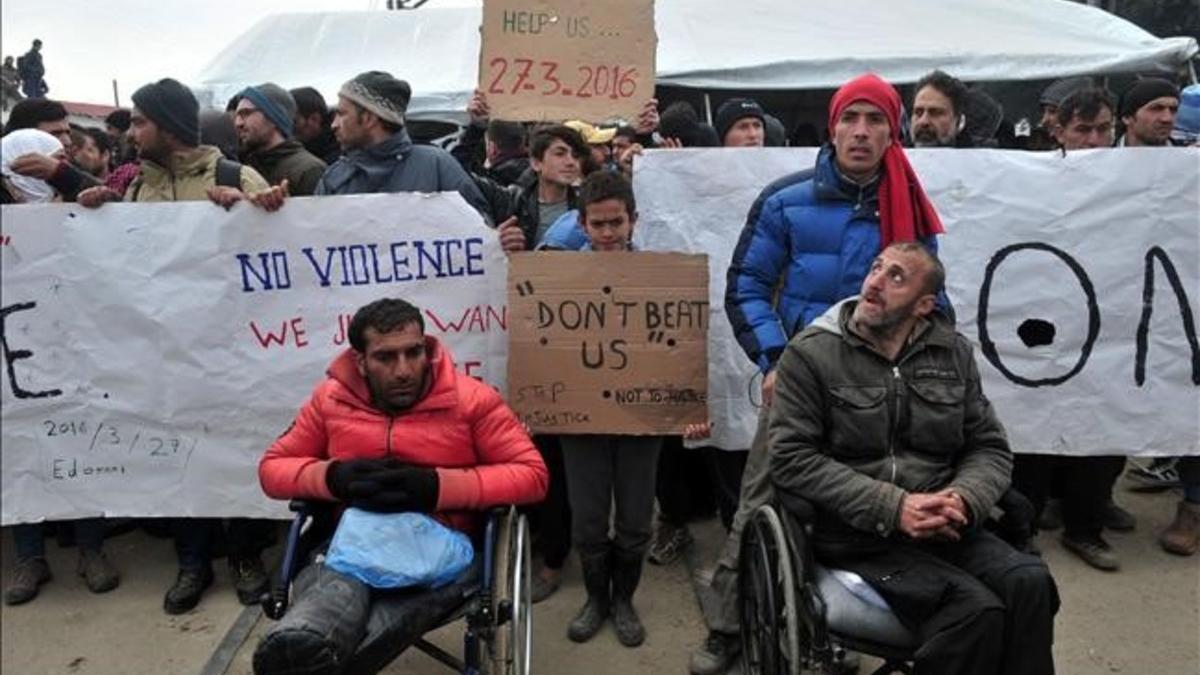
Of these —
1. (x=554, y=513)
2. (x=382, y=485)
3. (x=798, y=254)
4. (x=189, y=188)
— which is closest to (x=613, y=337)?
(x=798, y=254)

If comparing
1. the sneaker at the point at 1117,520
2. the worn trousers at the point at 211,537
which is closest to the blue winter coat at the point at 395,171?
the worn trousers at the point at 211,537

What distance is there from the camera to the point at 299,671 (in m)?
2.30

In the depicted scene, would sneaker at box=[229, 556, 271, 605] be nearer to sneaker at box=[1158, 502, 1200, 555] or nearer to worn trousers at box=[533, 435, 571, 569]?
worn trousers at box=[533, 435, 571, 569]

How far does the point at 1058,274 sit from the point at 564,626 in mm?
2391

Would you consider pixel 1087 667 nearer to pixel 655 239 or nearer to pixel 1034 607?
pixel 1034 607

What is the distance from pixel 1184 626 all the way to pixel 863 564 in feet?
5.57

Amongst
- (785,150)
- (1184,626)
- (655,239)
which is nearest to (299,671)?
(655,239)

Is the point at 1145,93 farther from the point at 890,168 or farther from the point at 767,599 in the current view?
the point at 767,599

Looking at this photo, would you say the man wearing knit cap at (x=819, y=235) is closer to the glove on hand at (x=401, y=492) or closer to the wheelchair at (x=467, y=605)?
the wheelchair at (x=467, y=605)

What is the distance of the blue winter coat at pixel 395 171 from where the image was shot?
3697 mm

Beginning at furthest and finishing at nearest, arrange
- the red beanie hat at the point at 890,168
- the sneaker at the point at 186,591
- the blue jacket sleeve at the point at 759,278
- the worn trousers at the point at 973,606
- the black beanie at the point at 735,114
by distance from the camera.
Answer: the black beanie at the point at 735,114
the sneaker at the point at 186,591
the blue jacket sleeve at the point at 759,278
the red beanie hat at the point at 890,168
the worn trousers at the point at 973,606

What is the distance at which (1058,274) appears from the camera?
3.91 meters

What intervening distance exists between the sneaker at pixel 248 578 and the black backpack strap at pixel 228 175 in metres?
1.46

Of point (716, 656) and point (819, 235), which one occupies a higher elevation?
point (819, 235)
